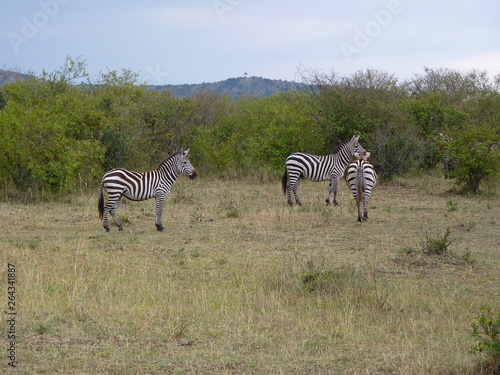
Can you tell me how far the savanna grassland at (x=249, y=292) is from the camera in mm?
4668

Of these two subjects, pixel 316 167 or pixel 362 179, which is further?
pixel 316 167

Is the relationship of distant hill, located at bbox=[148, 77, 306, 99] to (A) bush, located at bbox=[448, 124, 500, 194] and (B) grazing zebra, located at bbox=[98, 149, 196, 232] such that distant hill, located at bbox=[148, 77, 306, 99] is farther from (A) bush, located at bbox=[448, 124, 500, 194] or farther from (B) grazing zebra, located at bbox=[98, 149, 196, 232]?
(B) grazing zebra, located at bbox=[98, 149, 196, 232]

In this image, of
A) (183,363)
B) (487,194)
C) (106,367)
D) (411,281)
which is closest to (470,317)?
(411,281)

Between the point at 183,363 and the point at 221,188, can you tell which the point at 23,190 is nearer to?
the point at 221,188

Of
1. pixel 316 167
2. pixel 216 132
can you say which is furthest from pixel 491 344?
pixel 216 132

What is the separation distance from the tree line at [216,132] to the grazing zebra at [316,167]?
3227 mm

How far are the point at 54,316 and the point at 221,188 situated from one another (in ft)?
40.6

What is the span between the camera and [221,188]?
17844 mm

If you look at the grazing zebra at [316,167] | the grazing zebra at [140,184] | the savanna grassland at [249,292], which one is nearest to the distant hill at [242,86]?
the grazing zebra at [316,167]

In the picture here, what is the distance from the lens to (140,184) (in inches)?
438

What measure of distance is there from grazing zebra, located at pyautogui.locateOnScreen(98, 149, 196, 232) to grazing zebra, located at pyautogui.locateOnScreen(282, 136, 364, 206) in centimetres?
371

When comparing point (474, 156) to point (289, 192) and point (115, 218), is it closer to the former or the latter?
point (289, 192)

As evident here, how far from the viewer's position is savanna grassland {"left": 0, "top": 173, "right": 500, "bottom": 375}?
4.67 metres

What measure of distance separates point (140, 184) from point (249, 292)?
510cm
